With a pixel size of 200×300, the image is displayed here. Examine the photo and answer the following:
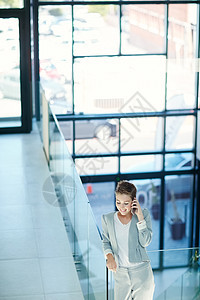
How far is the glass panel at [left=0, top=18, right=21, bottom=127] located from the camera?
1285 centimetres

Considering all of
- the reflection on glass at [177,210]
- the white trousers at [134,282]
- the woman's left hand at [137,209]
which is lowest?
the reflection on glass at [177,210]

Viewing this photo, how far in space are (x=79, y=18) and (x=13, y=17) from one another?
177 centimetres

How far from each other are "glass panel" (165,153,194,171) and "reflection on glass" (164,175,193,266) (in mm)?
300

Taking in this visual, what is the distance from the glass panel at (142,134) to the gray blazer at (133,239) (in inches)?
387

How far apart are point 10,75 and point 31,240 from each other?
19.3 feet

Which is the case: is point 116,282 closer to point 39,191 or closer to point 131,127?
point 39,191

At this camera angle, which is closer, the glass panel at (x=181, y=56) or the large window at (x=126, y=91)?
the large window at (x=126, y=91)

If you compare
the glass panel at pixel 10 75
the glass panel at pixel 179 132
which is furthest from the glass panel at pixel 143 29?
the glass panel at pixel 10 75

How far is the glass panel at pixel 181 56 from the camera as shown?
1432 centimetres

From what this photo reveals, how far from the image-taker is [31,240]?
8.09 meters

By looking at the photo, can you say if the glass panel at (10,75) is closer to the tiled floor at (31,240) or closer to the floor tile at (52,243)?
the tiled floor at (31,240)

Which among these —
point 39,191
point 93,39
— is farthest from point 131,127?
point 39,191

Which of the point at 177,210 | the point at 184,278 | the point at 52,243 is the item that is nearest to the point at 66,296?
the point at 52,243

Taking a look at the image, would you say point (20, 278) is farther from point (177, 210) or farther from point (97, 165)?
point (177, 210)
